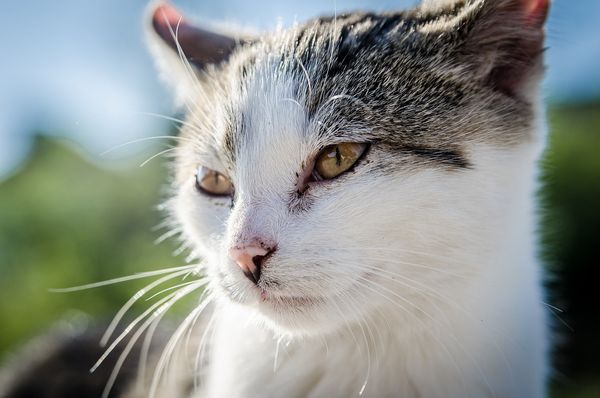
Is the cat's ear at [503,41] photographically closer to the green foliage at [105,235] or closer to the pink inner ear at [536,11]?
the pink inner ear at [536,11]

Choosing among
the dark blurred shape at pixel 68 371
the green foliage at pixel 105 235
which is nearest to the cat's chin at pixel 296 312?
the dark blurred shape at pixel 68 371

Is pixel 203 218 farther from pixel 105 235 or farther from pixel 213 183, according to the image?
pixel 105 235

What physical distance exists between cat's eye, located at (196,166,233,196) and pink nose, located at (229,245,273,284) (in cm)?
32

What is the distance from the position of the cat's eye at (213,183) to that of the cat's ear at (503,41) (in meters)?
0.67

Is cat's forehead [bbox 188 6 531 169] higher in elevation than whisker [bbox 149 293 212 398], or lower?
higher

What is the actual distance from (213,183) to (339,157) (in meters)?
0.41

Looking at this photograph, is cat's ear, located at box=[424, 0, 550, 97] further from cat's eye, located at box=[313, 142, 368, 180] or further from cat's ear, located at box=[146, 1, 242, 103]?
cat's ear, located at box=[146, 1, 242, 103]

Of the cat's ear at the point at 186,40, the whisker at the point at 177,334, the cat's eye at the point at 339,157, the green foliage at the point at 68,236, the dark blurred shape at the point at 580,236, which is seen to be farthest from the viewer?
the dark blurred shape at the point at 580,236

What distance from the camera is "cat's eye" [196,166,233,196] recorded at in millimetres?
1569

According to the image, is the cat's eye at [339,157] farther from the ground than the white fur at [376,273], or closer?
farther from the ground

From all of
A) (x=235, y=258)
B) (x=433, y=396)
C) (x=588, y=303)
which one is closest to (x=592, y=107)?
(x=588, y=303)

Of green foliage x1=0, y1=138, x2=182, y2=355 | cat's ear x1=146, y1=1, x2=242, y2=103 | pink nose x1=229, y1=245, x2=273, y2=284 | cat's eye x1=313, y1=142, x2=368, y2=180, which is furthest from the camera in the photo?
green foliage x1=0, y1=138, x2=182, y2=355

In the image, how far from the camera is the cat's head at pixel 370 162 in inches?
50.3

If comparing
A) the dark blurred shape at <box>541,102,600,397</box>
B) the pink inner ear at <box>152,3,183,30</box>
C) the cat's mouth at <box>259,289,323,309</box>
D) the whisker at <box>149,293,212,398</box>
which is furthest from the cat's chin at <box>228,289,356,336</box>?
the dark blurred shape at <box>541,102,600,397</box>
